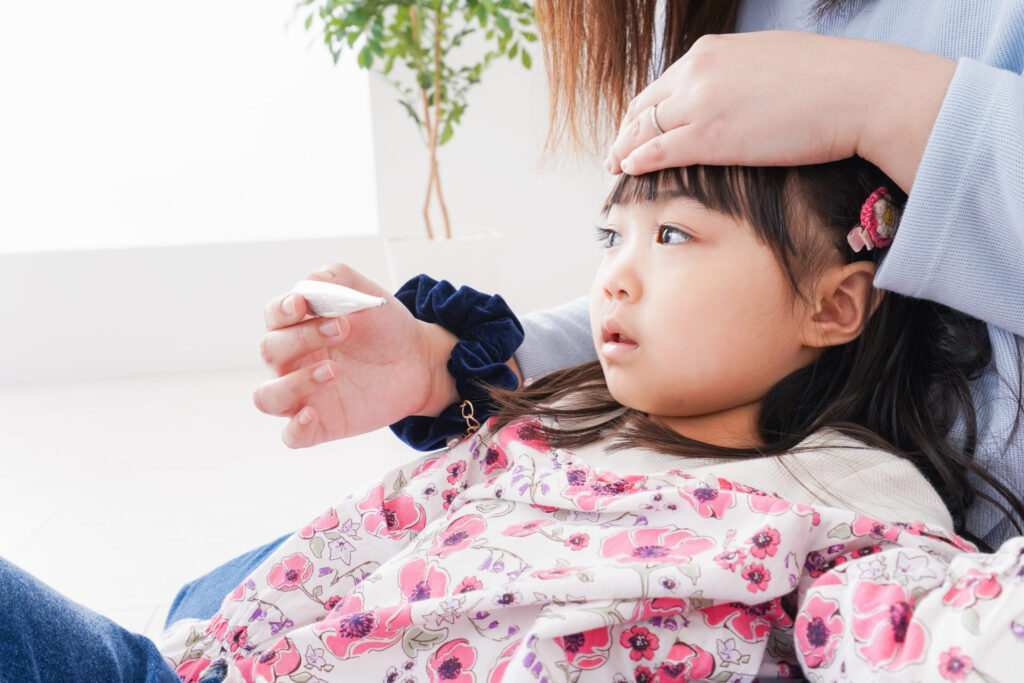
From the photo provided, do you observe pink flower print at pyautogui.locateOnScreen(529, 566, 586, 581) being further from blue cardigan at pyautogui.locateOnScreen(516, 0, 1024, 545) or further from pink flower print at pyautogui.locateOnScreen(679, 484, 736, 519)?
blue cardigan at pyautogui.locateOnScreen(516, 0, 1024, 545)

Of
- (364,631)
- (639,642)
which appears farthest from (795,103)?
(364,631)

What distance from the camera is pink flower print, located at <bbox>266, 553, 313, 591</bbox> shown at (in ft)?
2.47

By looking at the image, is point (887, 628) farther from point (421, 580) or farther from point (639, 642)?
point (421, 580)

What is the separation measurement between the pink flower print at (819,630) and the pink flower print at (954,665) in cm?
6

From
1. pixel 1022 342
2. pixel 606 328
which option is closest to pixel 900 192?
pixel 1022 342

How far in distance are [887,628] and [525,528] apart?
272mm

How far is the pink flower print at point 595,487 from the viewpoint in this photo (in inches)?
24.9

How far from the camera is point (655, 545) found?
59 cm

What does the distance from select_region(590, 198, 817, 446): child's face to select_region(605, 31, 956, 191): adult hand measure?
0.06m

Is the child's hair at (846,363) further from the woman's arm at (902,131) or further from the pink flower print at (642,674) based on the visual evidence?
the pink flower print at (642,674)

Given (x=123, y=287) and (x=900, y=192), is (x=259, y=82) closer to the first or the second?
(x=123, y=287)

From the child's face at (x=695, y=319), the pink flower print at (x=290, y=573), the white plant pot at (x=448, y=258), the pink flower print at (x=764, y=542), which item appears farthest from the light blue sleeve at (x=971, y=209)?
the white plant pot at (x=448, y=258)

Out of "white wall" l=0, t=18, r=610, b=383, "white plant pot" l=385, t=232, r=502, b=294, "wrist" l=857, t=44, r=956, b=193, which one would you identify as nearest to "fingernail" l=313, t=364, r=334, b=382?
"wrist" l=857, t=44, r=956, b=193

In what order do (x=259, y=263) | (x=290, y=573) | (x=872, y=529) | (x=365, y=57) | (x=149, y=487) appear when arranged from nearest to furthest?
(x=872, y=529) → (x=290, y=573) → (x=149, y=487) → (x=365, y=57) → (x=259, y=263)
